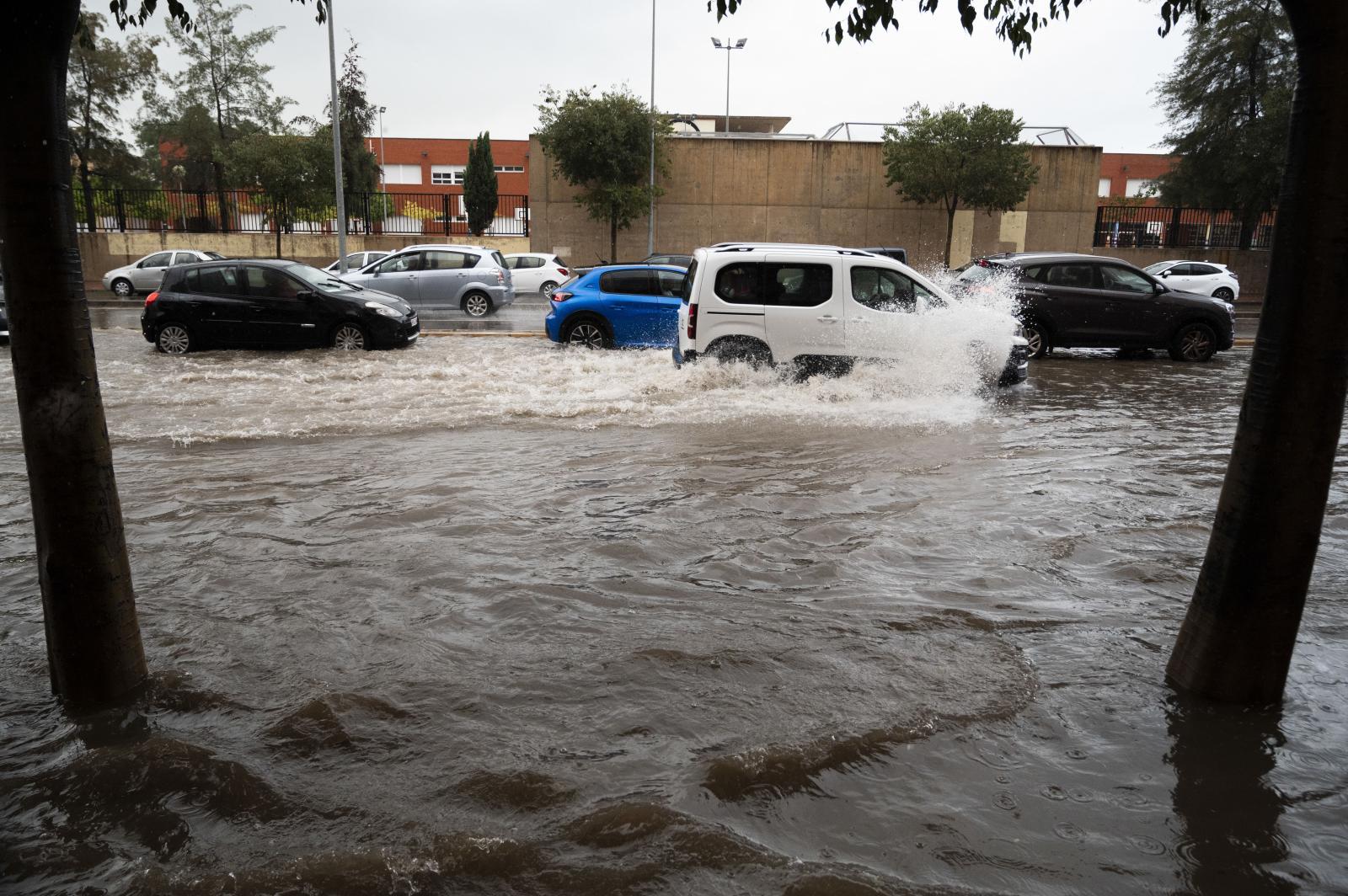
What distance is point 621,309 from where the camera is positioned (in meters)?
15.1

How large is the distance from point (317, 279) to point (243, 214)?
23.9 meters

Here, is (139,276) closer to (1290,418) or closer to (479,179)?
(479,179)

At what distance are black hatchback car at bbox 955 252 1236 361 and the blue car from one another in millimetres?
4706

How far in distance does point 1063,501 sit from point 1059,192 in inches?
1291

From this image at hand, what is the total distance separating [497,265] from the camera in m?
22.7

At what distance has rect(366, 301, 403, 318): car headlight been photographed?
51.3ft

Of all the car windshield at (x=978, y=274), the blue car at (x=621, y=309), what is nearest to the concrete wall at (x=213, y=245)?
the blue car at (x=621, y=309)

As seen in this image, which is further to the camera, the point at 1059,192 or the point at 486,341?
the point at 1059,192

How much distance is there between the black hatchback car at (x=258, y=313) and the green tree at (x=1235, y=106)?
29.2 m

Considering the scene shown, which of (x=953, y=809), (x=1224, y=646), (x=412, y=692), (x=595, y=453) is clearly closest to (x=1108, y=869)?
(x=953, y=809)

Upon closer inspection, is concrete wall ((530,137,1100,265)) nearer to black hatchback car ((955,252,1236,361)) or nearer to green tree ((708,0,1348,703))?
black hatchback car ((955,252,1236,361))

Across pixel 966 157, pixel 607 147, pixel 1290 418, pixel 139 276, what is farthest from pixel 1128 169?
pixel 1290 418

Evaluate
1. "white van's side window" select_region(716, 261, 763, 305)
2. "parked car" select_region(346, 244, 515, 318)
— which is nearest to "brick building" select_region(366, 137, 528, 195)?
"parked car" select_region(346, 244, 515, 318)

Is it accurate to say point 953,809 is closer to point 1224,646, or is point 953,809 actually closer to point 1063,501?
point 1224,646
